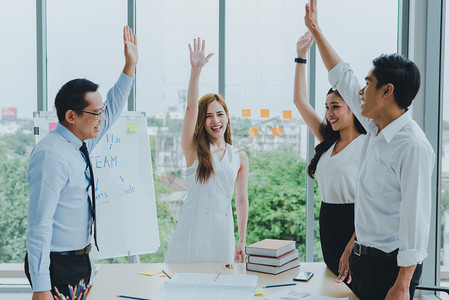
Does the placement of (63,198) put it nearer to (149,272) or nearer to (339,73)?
(149,272)

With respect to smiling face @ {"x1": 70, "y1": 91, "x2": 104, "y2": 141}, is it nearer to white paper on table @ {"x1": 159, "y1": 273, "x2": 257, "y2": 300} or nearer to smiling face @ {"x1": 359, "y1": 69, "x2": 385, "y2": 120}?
white paper on table @ {"x1": 159, "y1": 273, "x2": 257, "y2": 300}

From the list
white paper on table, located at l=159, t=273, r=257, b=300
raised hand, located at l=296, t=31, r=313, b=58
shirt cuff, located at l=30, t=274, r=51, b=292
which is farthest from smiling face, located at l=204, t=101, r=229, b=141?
shirt cuff, located at l=30, t=274, r=51, b=292

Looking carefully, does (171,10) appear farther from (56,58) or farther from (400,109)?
(400,109)

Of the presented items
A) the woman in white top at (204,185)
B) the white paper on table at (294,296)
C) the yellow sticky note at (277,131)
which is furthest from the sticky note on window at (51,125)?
the white paper on table at (294,296)

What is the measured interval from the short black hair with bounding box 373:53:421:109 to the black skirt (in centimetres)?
73

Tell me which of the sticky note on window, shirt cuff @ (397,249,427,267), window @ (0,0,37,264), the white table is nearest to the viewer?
shirt cuff @ (397,249,427,267)

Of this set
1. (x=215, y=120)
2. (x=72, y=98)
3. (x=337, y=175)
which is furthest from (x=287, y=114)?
(x=72, y=98)

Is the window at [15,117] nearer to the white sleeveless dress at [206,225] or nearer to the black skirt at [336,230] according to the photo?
the white sleeveless dress at [206,225]

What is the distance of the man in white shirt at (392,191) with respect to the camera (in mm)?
1536

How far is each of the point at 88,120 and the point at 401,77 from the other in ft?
4.54

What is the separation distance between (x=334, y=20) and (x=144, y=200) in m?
2.22

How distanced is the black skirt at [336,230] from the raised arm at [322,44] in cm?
74

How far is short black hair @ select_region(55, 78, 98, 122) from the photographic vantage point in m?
1.97

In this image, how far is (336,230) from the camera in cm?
225
